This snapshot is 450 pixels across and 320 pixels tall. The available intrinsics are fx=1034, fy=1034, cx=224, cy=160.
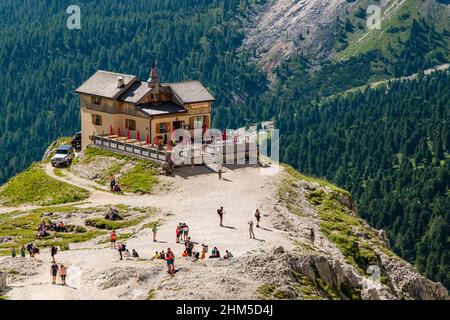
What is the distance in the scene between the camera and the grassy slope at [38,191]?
128750 mm

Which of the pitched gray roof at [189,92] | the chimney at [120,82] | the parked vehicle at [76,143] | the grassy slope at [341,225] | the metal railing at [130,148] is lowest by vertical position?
the grassy slope at [341,225]

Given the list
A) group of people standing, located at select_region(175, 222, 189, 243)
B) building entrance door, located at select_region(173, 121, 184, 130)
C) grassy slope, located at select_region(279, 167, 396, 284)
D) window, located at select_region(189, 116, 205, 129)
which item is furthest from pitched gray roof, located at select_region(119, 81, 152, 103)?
group of people standing, located at select_region(175, 222, 189, 243)

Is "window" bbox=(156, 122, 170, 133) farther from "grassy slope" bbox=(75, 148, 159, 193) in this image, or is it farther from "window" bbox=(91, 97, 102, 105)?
"window" bbox=(91, 97, 102, 105)

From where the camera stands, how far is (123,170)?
13475 centimetres

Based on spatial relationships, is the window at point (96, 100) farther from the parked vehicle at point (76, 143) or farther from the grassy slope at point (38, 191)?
the grassy slope at point (38, 191)

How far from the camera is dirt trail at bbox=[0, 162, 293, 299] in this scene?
8162cm

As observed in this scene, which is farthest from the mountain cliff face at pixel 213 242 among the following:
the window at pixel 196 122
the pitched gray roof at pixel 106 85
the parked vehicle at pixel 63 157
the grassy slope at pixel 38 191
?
the window at pixel 196 122

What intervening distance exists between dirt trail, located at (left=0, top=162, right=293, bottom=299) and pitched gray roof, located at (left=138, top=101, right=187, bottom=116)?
12.2 m

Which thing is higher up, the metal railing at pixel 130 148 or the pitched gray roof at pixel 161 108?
the pitched gray roof at pixel 161 108

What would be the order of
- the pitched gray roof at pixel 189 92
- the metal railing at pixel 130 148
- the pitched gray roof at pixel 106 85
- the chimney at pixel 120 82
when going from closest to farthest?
1. the metal railing at pixel 130 148
2. the pitched gray roof at pixel 189 92
3. the pitched gray roof at pixel 106 85
4. the chimney at pixel 120 82

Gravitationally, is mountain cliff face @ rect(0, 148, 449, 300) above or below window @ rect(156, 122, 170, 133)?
below

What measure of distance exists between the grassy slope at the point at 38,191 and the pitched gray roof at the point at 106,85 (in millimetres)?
14648

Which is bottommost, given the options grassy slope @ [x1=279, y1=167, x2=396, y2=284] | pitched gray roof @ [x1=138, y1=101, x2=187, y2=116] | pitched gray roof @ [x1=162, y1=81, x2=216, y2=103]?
grassy slope @ [x1=279, y1=167, x2=396, y2=284]
